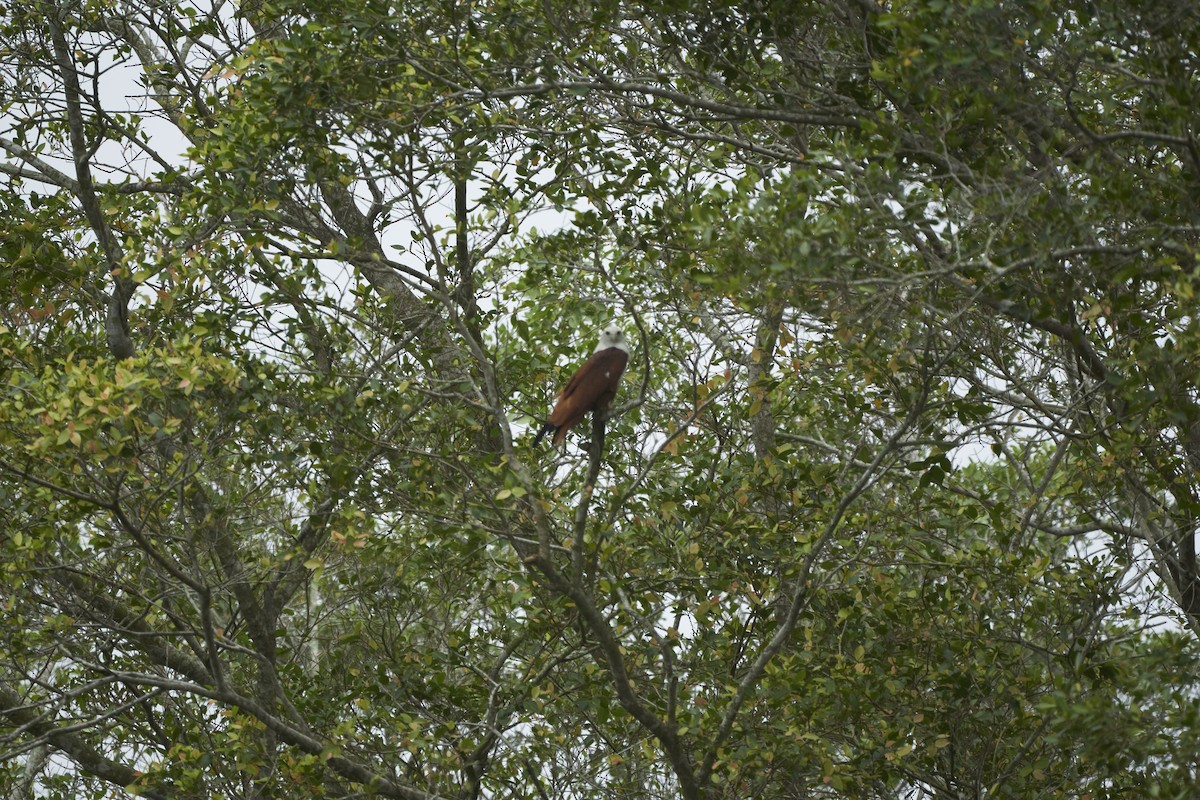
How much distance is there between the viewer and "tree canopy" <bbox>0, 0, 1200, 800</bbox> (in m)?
5.75

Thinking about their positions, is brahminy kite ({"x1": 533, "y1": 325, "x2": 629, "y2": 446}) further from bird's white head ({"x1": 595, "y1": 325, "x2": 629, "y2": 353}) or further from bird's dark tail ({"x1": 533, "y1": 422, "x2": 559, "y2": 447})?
bird's white head ({"x1": 595, "y1": 325, "x2": 629, "y2": 353})

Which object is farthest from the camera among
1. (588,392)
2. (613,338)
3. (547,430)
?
(613,338)

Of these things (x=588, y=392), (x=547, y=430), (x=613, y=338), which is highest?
(x=613, y=338)

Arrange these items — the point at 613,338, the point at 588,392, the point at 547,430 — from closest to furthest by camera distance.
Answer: the point at 588,392 → the point at 547,430 → the point at 613,338

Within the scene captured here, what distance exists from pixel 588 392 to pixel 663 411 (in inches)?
45.0

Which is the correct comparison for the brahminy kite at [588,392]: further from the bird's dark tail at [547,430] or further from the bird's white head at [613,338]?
the bird's white head at [613,338]

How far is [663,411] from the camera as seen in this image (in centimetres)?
858

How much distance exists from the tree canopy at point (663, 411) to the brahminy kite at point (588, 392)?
348 mm

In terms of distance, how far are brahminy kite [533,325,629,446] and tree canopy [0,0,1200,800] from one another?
0.35 meters

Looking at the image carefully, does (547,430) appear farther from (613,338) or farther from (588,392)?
(613,338)

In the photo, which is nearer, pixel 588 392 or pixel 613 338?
pixel 588 392

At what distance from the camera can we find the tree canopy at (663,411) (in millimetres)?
5754

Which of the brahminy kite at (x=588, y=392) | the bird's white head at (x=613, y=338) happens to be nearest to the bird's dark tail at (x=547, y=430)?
the brahminy kite at (x=588, y=392)

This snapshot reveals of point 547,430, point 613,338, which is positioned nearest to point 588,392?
point 547,430
